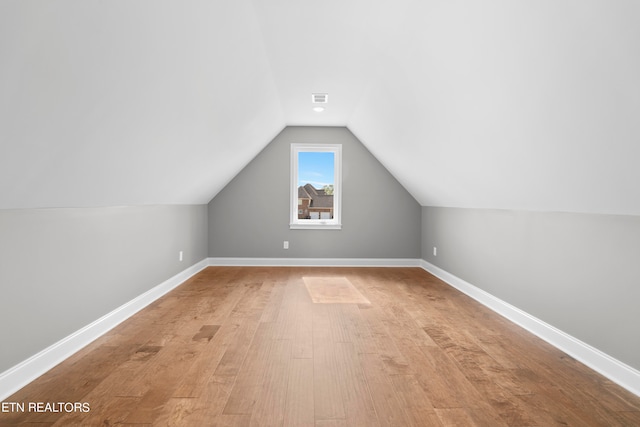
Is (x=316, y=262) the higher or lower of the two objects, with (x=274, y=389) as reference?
higher

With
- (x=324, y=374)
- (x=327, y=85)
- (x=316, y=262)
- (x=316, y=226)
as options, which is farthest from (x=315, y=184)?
(x=324, y=374)

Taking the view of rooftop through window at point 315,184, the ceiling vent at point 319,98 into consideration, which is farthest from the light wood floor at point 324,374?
the view of rooftop through window at point 315,184

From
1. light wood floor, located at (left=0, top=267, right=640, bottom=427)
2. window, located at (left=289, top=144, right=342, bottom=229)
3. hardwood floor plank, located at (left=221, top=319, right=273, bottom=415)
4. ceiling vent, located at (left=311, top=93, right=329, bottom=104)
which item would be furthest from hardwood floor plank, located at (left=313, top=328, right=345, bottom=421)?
window, located at (left=289, top=144, right=342, bottom=229)

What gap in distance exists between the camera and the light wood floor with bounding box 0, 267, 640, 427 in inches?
80.0

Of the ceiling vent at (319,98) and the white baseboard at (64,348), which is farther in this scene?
the ceiling vent at (319,98)

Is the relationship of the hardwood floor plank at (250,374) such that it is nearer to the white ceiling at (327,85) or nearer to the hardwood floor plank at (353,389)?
the hardwood floor plank at (353,389)

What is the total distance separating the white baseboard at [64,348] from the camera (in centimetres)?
222

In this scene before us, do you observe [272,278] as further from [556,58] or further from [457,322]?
[556,58]

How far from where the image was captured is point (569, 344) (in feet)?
9.50

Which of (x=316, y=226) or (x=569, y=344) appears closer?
(x=569, y=344)

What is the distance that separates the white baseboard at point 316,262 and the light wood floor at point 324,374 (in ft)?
8.28

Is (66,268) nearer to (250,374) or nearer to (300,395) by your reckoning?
(250,374)

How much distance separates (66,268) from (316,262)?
13.8 ft

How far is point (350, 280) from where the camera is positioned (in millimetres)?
5523
